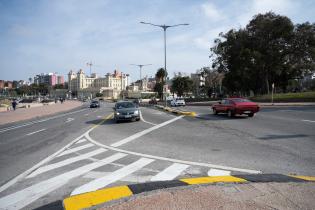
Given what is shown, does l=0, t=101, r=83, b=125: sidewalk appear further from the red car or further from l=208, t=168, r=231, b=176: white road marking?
l=208, t=168, r=231, b=176: white road marking

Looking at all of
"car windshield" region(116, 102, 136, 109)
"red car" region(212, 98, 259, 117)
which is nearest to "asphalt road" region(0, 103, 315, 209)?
"red car" region(212, 98, 259, 117)

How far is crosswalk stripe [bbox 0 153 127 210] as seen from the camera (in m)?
5.61

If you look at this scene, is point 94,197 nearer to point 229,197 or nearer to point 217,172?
point 229,197

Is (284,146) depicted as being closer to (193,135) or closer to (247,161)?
(247,161)

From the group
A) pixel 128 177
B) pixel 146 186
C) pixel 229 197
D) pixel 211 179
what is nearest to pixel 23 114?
pixel 128 177

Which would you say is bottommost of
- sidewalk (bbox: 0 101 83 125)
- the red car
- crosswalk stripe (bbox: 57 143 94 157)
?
sidewalk (bbox: 0 101 83 125)

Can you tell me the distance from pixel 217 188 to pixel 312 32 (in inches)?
2109

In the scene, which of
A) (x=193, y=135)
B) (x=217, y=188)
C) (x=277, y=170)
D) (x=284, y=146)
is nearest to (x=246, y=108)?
(x=193, y=135)

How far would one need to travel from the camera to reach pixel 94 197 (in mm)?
5500

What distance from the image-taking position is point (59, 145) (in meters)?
→ 12.7

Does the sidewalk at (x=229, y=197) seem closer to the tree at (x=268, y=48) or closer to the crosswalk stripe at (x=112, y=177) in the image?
the crosswalk stripe at (x=112, y=177)

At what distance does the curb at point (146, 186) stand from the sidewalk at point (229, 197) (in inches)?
12.8

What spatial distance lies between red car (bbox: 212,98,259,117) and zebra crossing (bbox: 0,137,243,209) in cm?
1443

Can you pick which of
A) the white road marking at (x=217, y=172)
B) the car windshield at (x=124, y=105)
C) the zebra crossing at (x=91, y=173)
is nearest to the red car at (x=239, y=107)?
the car windshield at (x=124, y=105)
